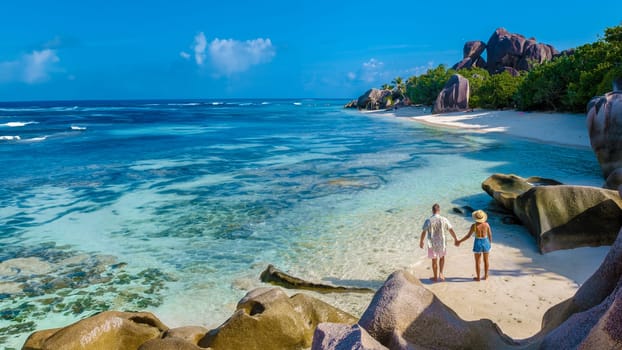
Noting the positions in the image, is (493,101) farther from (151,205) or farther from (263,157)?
(151,205)

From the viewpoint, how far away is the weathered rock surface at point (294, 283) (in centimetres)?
977

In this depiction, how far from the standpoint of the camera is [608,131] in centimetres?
1678

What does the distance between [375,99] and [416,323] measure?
9719 centimetres

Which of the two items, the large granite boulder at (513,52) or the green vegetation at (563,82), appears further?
the large granite boulder at (513,52)

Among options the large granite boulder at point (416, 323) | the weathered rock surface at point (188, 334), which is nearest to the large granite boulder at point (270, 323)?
the weathered rock surface at point (188, 334)

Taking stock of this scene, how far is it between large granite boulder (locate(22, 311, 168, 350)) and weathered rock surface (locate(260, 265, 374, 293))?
3.65 m

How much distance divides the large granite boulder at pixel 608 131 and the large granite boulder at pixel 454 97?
47.4 meters

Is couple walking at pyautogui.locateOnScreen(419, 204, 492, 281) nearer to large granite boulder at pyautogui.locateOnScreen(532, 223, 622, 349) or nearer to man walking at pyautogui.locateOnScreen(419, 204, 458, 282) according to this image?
man walking at pyautogui.locateOnScreen(419, 204, 458, 282)

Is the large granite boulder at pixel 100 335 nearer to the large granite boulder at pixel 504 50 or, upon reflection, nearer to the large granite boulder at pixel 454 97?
the large granite boulder at pixel 454 97

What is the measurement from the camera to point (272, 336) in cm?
685

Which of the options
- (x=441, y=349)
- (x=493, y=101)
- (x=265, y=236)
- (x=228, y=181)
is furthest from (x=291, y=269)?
(x=493, y=101)

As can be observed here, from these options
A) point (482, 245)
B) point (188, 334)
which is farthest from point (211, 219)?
point (482, 245)

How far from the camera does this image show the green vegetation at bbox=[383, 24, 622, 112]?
36438mm

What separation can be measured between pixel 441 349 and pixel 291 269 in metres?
6.75
